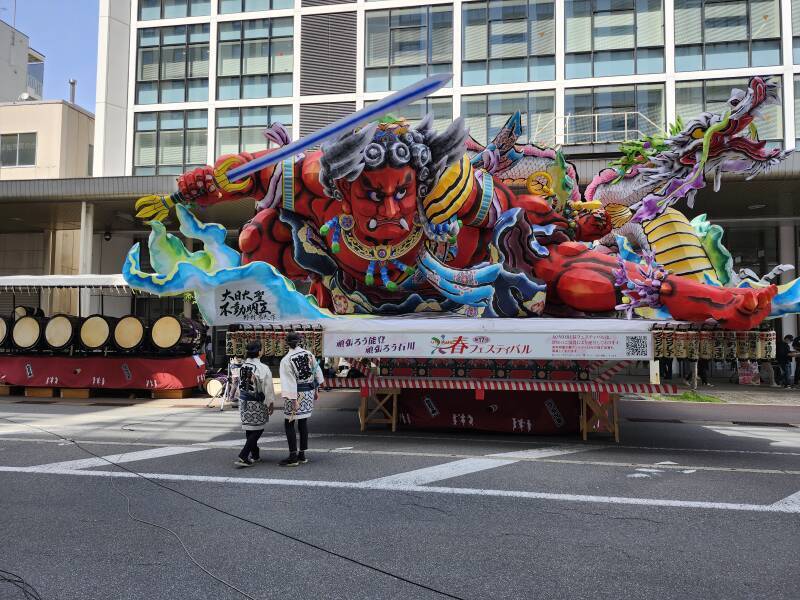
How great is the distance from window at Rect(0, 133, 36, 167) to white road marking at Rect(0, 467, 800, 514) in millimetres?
26123

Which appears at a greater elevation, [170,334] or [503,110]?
[503,110]

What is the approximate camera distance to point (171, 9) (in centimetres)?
2980

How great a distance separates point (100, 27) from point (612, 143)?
72.5ft

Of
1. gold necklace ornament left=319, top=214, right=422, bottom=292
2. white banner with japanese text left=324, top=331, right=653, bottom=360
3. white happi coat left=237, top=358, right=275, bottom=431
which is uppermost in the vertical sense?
gold necklace ornament left=319, top=214, right=422, bottom=292

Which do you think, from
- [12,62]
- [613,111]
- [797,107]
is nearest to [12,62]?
[12,62]

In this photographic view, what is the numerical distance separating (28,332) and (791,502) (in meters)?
18.7

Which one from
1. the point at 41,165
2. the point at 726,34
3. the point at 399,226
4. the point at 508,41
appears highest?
the point at 508,41

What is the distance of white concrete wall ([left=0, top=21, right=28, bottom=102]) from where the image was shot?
38.9m

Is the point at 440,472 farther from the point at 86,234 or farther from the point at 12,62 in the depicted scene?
the point at 12,62

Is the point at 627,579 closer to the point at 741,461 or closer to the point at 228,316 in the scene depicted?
the point at 741,461

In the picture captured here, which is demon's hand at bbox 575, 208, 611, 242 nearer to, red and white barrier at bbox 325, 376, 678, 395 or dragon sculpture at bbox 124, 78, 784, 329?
dragon sculpture at bbox 124, 78, 784, 329

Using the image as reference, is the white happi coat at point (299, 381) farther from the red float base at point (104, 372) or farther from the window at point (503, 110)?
the window at point (503, 110)

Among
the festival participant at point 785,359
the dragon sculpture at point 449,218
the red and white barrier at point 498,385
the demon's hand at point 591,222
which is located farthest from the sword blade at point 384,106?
the festival participant at point 785,359

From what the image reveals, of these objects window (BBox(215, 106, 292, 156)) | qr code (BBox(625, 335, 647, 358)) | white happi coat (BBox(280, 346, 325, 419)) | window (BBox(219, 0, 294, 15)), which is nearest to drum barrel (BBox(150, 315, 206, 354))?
white happi coat (BBox(280, 346, 325, 419))
